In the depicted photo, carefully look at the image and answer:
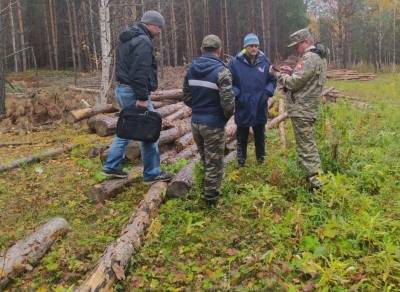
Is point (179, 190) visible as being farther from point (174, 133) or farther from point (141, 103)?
point (174, 133)

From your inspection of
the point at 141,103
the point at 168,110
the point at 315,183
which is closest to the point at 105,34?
the point at 168,110

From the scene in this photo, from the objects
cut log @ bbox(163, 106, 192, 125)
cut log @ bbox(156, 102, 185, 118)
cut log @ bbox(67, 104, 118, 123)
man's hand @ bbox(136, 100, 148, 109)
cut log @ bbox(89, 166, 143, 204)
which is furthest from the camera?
cut log @ bbox(67, 104, 118, 123)

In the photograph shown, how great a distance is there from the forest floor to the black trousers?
230 mm

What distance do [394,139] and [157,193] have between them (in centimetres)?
554

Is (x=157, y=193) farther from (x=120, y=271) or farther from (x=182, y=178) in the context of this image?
(x=120, y=271)

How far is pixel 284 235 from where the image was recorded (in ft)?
16.1

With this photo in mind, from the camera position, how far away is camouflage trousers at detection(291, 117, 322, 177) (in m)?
5.95

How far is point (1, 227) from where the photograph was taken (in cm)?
584

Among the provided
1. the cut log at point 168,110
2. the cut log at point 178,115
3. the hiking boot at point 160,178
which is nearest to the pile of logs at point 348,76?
the cut log at point 168,110

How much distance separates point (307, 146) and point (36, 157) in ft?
18.8

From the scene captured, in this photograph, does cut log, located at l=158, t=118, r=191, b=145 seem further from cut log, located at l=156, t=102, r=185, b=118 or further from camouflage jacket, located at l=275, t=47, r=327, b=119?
camouflage jacket, located at l=275, t=47, r=327, b=119

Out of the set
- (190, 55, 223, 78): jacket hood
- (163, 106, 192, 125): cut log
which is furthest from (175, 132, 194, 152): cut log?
(190, 55, 223, 78): jacket hood

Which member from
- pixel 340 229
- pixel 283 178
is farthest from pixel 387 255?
pixel 283 178

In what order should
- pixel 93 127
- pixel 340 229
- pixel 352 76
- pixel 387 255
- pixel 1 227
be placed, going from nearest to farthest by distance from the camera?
pixel 387 255
pixel 340 229
pixel 1 227
pixel 93 127
pixel 352 76
